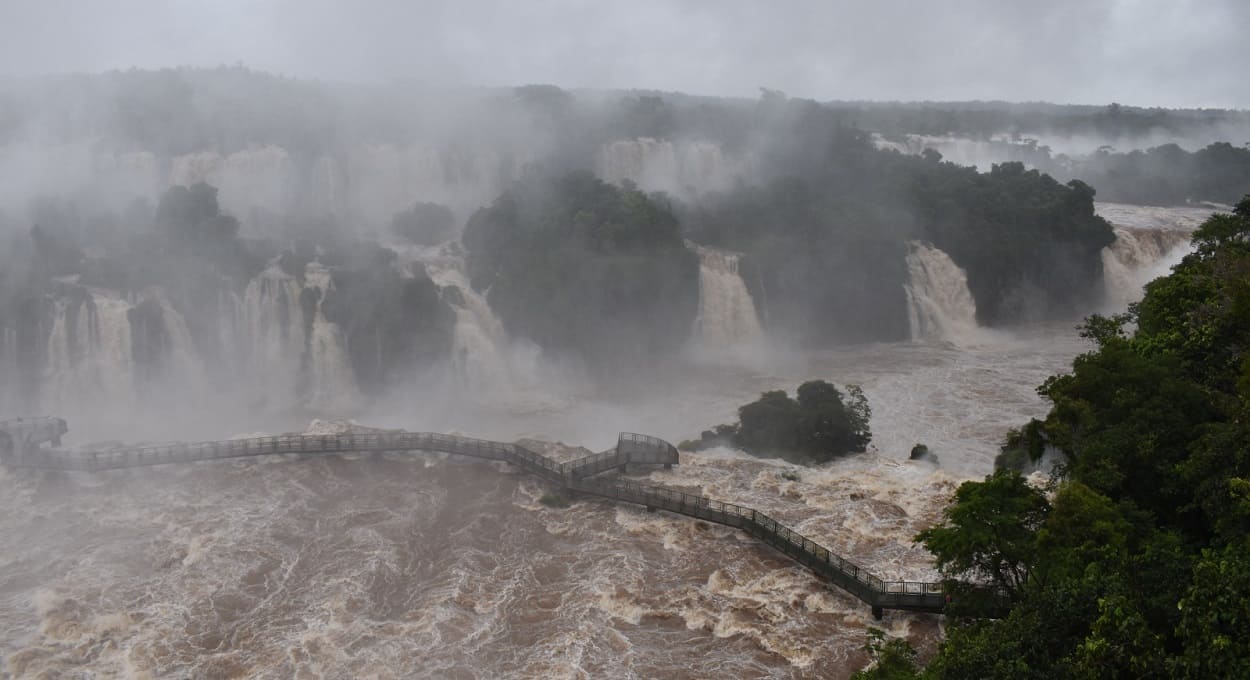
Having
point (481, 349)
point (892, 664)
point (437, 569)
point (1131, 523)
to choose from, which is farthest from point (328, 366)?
point (1131, 523)

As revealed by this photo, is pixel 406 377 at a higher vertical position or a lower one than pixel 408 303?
lower

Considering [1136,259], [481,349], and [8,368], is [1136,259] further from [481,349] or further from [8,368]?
[8,368]

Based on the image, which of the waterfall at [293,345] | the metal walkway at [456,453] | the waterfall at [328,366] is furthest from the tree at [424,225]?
the metal walkway at [456,453]

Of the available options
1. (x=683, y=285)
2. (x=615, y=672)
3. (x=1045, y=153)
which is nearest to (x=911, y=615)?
(x=615, y=672)

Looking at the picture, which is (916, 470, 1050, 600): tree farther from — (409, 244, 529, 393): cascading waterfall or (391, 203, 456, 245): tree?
(391, 203, 456, 245): tree

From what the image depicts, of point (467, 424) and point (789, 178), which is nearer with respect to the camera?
point (467, 424)

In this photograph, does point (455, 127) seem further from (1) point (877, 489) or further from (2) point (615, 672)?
(2) point (615, 672)
